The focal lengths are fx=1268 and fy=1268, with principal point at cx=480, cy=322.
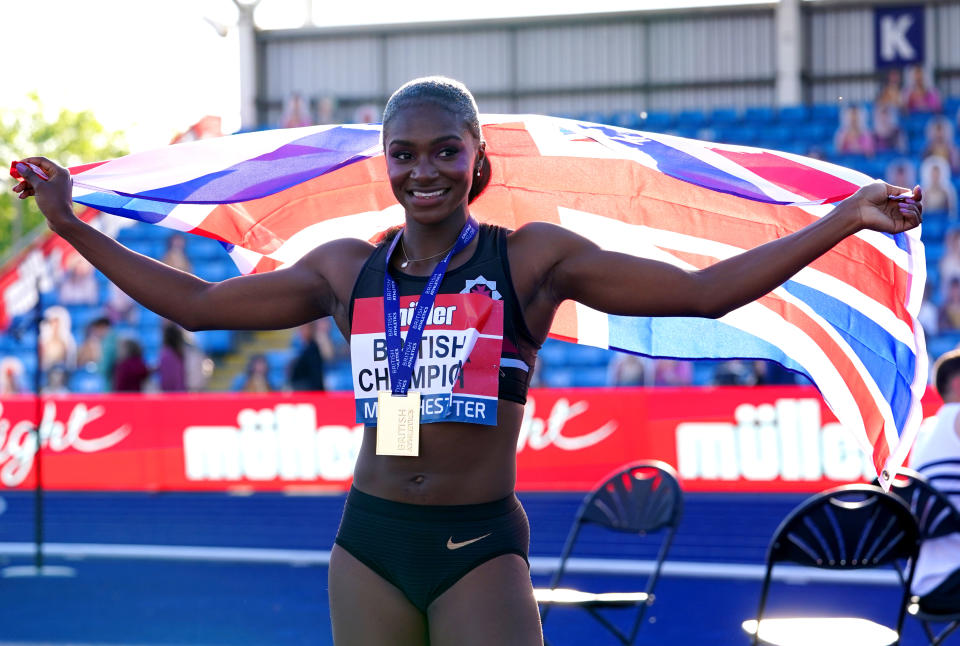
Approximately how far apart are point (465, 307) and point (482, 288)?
0.19ft

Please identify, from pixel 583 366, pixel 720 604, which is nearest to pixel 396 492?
pixel 720 604

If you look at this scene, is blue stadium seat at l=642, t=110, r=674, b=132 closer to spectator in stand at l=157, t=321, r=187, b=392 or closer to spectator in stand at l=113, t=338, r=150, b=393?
spectator in stand at l=157, t=321, r=187, b=392

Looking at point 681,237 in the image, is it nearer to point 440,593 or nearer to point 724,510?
point 440,593

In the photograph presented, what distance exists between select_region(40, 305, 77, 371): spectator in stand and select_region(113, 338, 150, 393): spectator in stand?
13.9 ft

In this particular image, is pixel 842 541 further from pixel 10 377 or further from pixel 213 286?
pixel 10 377

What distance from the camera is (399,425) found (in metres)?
2.62

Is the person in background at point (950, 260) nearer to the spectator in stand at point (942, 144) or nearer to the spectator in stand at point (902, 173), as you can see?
the spectator in stand at point (902, 173)

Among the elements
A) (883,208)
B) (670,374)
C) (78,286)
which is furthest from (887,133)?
(883,208)

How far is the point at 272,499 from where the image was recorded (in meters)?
11.6

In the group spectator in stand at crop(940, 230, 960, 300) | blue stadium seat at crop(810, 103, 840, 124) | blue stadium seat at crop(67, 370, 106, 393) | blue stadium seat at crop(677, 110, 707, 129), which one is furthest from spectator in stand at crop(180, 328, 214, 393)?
blue stadium seat at crop(810, 103, 840, 124)

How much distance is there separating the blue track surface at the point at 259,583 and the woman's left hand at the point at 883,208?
4233mm

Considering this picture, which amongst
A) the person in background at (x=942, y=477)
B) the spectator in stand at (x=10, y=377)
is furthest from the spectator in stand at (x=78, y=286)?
the person in background at (x=942, y=477)

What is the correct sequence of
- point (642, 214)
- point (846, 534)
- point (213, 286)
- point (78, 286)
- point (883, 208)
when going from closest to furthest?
point (883, 208), point (213, 286), point (642, 214), point (846, 534), point (78, 286)

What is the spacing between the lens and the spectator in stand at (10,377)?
16906mm
